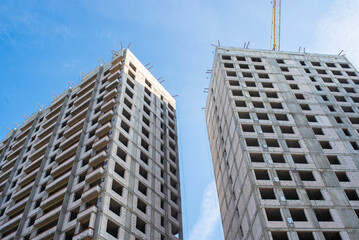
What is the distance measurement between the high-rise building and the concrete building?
333 inches

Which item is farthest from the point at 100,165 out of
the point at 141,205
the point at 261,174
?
the point at 261,174

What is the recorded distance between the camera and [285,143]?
143 feet

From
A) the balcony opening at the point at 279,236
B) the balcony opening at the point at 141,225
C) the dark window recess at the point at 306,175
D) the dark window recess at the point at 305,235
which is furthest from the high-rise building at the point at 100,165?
the dark window recess at the point at 306,175

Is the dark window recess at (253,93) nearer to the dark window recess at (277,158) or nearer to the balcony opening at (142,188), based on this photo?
the dark window recess at (277,158)

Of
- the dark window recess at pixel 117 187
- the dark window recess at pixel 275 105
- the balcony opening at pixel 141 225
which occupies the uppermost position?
the dark window recess at pixel 275 105

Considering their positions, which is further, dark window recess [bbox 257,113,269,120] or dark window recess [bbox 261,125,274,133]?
dark window recess [bbox 257,113,269,120]

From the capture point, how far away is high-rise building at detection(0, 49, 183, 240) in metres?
37.2

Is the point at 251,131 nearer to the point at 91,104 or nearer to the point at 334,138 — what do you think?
the point at 334,138

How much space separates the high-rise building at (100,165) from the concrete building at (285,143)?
27.7 feet

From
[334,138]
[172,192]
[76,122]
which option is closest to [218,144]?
[172,192]

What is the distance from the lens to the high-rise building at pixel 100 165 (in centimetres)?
3716

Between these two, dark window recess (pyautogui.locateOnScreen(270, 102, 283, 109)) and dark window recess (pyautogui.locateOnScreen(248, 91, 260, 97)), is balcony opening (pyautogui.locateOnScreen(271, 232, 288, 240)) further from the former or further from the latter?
dark window recess (pyautogui.locateOnScreen(248, 91, 260, 97))

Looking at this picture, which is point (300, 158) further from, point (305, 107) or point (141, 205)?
point (141, 205)

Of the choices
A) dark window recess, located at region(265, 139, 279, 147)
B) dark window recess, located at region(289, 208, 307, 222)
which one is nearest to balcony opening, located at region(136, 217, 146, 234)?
dark window recess, located at region(289, 208, 307, 222)
